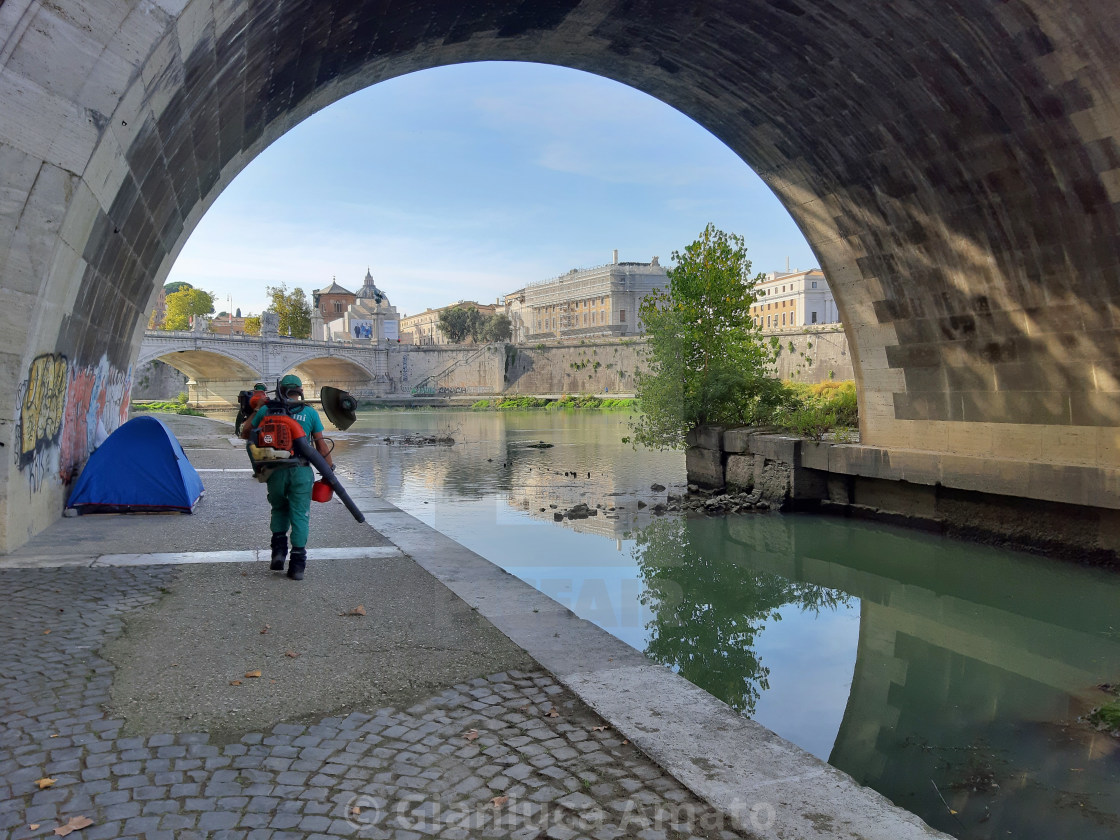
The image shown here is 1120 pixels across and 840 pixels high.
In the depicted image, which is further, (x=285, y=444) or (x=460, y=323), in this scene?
(x=460, y=323)

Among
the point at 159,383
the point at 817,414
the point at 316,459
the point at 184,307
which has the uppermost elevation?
the point at 184,307

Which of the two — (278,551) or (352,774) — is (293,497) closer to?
(278,551)

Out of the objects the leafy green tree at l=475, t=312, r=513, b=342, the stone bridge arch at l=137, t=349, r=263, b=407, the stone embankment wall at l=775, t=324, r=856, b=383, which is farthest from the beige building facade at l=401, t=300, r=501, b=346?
the stone embankment wall at l=775, t=324, r=856, b=383

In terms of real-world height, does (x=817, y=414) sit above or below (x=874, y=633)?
above

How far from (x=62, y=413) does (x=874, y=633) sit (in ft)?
31.1

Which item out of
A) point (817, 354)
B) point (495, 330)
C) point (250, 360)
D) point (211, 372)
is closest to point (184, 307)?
point (211, 372)

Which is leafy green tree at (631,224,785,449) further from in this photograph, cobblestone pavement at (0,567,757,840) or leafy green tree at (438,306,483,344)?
leafy green tree at (438,306,483,344)

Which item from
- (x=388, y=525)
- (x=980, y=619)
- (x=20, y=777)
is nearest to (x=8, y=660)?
(x=20, y=777)

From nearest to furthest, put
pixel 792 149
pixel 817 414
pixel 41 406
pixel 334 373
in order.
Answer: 1. pixel 41 406
2. pixel 792 149
3. pixel 817 414
4. pixel 334 373

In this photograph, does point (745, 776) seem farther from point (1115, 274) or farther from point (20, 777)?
point (1115, 274)

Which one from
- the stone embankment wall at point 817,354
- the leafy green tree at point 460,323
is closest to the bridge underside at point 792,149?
the stone embankment wall at point 817,354

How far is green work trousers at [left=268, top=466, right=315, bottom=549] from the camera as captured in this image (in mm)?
7020

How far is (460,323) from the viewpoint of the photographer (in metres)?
111

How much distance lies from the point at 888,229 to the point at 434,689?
1095cm
